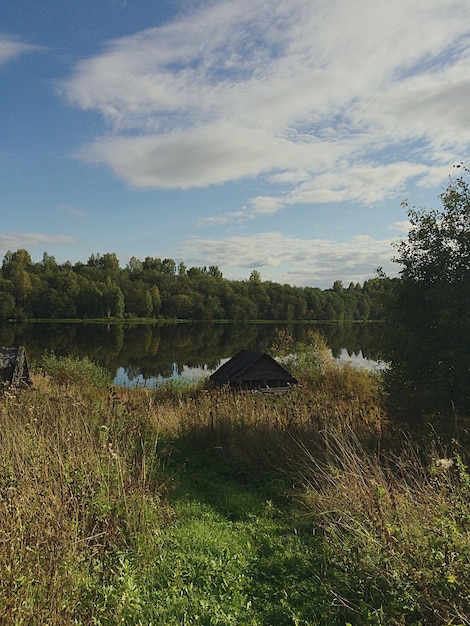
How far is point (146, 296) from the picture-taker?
91562 millimetres

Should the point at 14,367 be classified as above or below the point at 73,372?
above

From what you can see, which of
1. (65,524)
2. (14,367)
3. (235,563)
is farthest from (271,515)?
(14,367)

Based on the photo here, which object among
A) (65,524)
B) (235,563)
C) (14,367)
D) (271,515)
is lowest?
(271,515)

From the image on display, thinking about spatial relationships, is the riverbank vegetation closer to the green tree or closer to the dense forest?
the green tree

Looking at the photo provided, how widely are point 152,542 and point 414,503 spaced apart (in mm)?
2502

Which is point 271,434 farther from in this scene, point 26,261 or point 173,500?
point 26,261

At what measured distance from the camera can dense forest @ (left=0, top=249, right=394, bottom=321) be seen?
84.8 metres

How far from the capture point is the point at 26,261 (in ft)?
327

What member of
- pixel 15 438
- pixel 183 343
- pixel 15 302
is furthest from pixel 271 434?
pixel 15 302

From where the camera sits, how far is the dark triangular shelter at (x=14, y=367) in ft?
45.5

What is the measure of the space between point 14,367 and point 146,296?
78.1 meters

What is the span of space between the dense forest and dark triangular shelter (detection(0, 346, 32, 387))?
69.7 meters

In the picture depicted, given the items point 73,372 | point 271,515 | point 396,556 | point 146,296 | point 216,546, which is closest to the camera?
point 396,556

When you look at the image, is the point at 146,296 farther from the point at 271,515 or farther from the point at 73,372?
the point at 271,515
